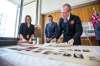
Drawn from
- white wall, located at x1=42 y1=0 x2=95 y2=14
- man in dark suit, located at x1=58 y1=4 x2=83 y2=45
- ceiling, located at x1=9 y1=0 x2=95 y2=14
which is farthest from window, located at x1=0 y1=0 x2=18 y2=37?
man in dark suit, located at x1=58 y1=4 x2=83 y2=45

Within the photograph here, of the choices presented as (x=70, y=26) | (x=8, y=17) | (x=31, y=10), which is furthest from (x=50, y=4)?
(x=70, y=26)

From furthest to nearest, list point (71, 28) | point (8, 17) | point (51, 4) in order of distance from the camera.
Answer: point (51, 4)
point (8, 17)
point (71, 28)

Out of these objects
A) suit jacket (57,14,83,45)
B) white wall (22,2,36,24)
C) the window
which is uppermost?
white wall (22,2,36,24)

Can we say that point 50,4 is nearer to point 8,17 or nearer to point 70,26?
point 8,17

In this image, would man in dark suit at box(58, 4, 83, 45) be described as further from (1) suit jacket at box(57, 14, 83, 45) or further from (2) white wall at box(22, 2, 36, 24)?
(2) white wall at box(22, 2, 36, 24)

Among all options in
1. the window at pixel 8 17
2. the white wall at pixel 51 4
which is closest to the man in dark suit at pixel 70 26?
the window at pixel 8 17

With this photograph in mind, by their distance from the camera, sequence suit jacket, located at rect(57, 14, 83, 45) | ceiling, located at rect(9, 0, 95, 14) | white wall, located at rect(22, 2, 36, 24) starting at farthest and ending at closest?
white wall, located at rect(22, 2, 36, 24) → ceiling, located at rect(9, 0, 95, 14) → suit jacket, located at rect(57, 14, 83, 45)

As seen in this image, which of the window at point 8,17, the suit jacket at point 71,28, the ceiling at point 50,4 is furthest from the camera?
the ceiling at point 50,4

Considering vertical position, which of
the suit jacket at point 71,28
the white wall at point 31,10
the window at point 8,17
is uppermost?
the white wall at point 31,10

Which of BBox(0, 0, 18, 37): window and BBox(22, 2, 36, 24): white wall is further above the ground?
BBox(22, 2, 36, 24): white wall

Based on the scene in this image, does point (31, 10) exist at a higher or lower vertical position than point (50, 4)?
lower

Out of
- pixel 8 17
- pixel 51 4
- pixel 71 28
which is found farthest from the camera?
pixel 51 4

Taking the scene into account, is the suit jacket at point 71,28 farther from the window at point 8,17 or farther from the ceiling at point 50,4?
the ceiling at point 50,4

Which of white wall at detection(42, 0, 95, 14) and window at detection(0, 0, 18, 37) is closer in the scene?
window at detection(0, 0, 18, 37)
